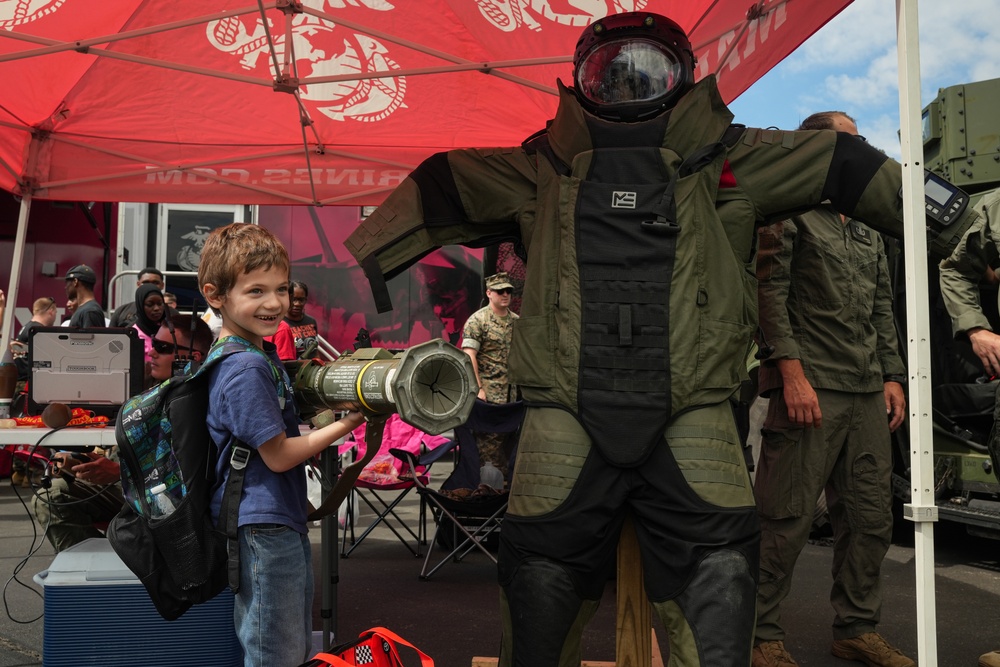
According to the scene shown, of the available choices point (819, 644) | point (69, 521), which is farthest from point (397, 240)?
point (819, 644)

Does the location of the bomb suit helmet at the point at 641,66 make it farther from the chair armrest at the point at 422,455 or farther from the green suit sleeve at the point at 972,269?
the chair armrest at the point at 422,455

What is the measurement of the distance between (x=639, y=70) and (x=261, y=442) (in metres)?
1.48

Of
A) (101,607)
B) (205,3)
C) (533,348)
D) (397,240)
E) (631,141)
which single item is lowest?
(101,607)

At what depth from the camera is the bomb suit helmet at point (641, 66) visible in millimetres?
2545

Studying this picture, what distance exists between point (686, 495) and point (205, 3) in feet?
11.1

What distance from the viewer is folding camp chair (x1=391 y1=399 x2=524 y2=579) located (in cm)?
522

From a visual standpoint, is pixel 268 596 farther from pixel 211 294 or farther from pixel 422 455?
pixel 422 455

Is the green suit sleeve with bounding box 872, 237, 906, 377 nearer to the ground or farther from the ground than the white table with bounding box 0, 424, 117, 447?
farther from the ground

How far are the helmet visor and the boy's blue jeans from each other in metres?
1.53

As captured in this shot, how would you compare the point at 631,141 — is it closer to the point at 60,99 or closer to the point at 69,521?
the point at 69,521

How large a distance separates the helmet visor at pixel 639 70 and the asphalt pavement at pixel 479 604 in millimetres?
2266

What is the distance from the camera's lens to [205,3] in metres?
4.24

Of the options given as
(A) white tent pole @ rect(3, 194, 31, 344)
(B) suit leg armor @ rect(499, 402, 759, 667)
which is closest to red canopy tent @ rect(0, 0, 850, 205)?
(A) white tent pole @ rect(3, 194, 31, 344)

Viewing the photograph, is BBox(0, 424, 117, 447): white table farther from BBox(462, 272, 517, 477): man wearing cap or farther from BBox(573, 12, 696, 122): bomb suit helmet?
BBox(462, 272, 517, 477): man wearing cap
